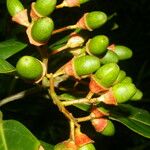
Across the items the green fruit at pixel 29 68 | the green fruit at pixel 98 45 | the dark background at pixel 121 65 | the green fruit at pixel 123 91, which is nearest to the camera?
the green fruit at pixel 29 68

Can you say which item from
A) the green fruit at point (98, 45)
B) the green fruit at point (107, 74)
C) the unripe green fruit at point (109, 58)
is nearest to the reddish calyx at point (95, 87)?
the green fruit at point (107, 74)

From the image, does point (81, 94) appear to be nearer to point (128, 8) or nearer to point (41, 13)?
point (41, 13)

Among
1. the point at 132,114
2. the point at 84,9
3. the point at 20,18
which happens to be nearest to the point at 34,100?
the point at 84,9

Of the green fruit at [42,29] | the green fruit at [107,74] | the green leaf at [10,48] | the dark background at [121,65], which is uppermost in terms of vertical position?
the green fruit at [42,29]

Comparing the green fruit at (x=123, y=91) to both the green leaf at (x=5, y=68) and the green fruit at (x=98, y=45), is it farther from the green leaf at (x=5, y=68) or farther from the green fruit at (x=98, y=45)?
the green leaf at (x=5, y=68)

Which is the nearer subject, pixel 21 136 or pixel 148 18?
pixel 21 136

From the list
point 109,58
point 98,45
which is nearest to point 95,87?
point 98,45
